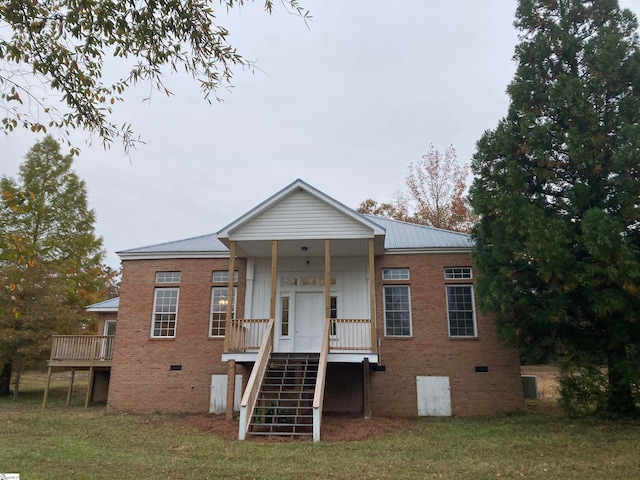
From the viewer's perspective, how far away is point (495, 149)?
12516mm

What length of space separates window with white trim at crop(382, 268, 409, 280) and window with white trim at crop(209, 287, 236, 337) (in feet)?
17.3

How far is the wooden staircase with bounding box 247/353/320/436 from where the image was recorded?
1059 cm

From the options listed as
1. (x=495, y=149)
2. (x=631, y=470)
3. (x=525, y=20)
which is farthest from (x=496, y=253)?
(x=525, y=20)

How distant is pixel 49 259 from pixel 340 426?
18.7m

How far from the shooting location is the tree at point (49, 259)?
19031mm

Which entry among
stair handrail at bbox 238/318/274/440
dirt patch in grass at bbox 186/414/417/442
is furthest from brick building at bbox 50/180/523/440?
dirt patch in grass at bbox 186/414/417/442

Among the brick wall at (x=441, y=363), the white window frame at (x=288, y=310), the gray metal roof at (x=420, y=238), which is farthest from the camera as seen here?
the gray metal roof at (x=420, y=238)

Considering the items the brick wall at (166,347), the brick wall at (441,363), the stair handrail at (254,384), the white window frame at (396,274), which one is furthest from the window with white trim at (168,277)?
the white window frame at (396,274)

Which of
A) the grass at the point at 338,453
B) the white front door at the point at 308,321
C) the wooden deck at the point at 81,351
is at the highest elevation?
the white front door at the point at 308,321

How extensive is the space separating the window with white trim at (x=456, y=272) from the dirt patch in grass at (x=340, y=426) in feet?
15.5

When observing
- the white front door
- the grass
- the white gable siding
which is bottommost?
the grass

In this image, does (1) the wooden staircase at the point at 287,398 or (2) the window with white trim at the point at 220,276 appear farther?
(2) the window with white trim at the point at 220,276

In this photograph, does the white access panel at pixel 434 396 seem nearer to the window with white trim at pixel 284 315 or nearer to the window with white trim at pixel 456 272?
the window with white trim at pixel 456 272

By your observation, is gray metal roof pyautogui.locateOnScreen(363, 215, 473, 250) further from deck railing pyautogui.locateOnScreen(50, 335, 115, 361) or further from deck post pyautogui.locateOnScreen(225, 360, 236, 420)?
deck railing pyautogui.locateOnScreen(50, 335, 115, 361)
